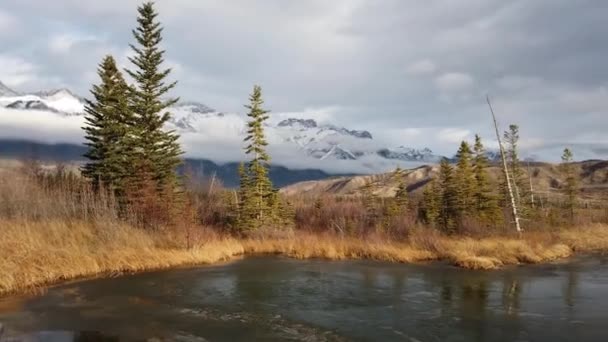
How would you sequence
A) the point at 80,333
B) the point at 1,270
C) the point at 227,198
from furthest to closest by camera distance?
the point at 227,198 → the point at 1,270 → the point at 80,333

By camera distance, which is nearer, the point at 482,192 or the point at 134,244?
the point at 134,244

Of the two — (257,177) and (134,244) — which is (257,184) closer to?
(257,177)

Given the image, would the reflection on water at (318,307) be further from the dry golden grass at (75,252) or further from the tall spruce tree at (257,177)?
the tall spruce tree at (257,177)

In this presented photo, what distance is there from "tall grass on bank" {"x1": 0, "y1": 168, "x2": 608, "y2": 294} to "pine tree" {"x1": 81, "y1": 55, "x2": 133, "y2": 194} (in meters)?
2.87

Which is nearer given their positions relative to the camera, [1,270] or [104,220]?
[1,270]

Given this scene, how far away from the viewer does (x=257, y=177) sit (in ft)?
141

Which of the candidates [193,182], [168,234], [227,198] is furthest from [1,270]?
[193,182]

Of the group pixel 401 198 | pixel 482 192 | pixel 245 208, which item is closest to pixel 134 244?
pixel 245 208

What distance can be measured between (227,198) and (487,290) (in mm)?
39301

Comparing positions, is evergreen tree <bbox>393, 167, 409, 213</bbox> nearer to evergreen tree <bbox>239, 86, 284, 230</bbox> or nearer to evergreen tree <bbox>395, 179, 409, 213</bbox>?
evergreen tree <bbox>395, 179, 409, 213</bbox>

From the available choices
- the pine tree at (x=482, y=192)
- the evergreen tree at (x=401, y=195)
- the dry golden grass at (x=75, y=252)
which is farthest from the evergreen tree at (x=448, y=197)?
the dry golden grass at (x=75, y=252)

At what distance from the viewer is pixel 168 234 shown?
27.2 metres

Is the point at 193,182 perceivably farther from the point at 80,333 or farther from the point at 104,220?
the point at 80,333

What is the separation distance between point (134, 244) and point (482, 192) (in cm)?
4069
